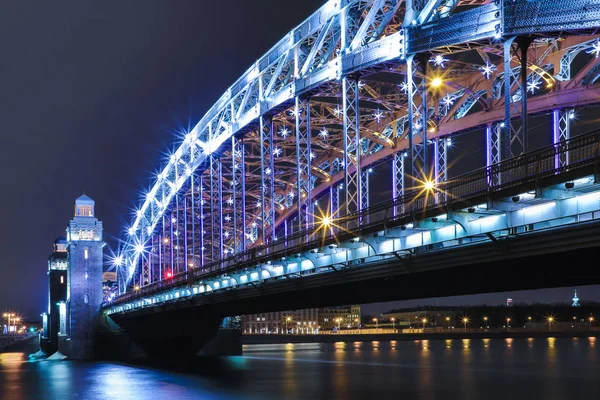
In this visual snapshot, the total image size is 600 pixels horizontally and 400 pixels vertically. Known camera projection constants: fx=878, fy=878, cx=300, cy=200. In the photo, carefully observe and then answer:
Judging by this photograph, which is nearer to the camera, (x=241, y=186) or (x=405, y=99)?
(x=405, y=99)

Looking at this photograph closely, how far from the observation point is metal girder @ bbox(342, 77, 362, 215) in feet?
143

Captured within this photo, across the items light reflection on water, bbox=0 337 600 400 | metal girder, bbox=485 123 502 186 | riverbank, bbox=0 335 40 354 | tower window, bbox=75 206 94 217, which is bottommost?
riverbank, bbox=0 335 40 354

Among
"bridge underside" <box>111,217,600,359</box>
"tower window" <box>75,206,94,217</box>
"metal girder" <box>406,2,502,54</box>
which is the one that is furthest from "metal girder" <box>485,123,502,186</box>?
"tower window" <box>75,206,94,217</box>

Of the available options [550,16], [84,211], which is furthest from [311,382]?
[84,211]

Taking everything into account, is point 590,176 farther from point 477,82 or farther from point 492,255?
point 477,82

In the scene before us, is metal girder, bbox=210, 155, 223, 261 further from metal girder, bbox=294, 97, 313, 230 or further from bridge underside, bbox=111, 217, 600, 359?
metal girder, bbox=294, 97, 313, 230

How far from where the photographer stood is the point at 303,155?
265 ft

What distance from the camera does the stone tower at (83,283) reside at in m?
106

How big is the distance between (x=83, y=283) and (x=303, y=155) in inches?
1700

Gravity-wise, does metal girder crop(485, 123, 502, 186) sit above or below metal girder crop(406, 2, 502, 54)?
below

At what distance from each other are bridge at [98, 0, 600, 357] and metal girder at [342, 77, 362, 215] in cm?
22

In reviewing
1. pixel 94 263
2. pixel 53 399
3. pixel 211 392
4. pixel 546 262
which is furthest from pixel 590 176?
pixel 94 263

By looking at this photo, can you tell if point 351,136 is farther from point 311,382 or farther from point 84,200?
point 84,200

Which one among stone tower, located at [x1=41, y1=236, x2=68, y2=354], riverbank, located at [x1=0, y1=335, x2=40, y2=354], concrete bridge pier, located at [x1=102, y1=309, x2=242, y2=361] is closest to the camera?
concrete bridge pier, located at [x1=102, y1=309, x2=242, y2=361]
